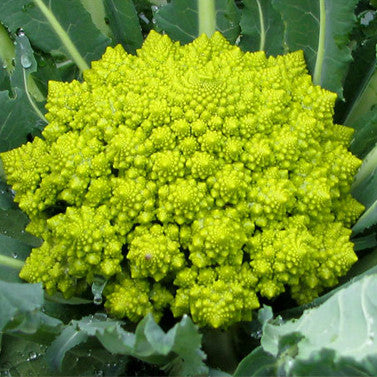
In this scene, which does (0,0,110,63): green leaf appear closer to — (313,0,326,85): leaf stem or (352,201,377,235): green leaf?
(313,0,326,85): leaf stem

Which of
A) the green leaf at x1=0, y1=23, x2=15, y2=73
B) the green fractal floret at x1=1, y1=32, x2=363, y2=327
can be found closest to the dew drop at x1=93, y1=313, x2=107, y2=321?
the green fractal floret at x1=1, y1=32, x2=363, y2=327

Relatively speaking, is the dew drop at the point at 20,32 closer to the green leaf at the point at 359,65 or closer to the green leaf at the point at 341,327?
the green leaf at the point at 359,65

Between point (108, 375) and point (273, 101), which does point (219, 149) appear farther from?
point (108, 375)

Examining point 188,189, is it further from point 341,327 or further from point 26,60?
point 26,60

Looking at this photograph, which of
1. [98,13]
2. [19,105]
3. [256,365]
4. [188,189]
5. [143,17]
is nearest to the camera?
[256,365]

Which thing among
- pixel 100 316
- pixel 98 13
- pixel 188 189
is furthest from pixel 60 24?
pixel 100 316

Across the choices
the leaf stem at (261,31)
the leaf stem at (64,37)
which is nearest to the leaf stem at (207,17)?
the leaf stem at (261,31)
